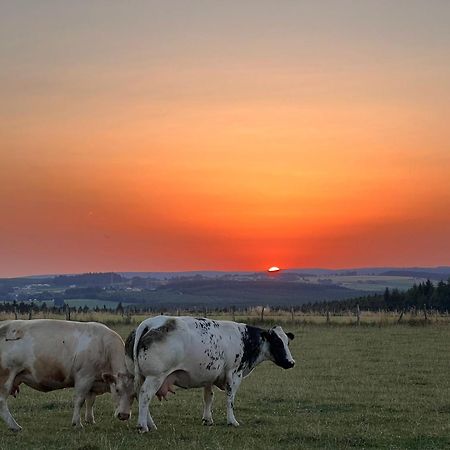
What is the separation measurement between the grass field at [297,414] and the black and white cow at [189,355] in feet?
2.34

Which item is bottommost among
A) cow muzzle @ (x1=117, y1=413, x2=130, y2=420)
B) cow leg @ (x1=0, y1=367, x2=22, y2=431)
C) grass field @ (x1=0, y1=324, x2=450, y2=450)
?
grass field @ (x1=0, y1=324, x2=450, y2=450)

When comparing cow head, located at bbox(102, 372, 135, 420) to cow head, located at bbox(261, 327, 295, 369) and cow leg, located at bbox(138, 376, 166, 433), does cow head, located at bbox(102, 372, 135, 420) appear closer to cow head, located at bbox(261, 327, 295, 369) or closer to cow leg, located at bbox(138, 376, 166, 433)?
cow leg, located at bbox(138, 376, 166, 433)

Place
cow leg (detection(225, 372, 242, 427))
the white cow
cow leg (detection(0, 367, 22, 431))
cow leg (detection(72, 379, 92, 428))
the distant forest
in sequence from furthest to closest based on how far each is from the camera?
the distant forest < cow leg (detection(225, 372, 242, 427)) < cow leg (detection(72, 379, 92, 428)) < the white cow < cow leg (detection(0, 367, 22, 431))

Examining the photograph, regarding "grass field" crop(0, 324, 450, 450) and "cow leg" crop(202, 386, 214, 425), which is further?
"cow leg" crop(202, 386, 214, 425)

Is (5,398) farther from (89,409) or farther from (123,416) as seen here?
(123,416)

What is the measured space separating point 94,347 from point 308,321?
34136 mm

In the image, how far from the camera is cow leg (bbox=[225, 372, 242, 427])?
1390 centimetres

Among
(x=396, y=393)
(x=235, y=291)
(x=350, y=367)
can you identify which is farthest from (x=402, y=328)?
(x=235, y=291)

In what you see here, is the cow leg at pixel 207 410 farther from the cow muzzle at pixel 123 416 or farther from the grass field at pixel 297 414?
the cow muzzle at pixel 123 416

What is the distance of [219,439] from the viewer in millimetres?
12398

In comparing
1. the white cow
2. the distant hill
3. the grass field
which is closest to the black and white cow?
the white cow

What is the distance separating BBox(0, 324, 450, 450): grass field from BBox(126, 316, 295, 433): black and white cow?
713mm

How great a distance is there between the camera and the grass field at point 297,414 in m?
12.3

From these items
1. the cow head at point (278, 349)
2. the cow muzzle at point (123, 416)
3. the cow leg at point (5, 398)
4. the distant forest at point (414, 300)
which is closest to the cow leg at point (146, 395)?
the cow muzzle at point (123, 416)
